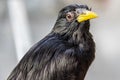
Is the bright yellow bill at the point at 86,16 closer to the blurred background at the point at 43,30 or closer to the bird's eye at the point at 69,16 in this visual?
the bird's eye at the point at 69,16

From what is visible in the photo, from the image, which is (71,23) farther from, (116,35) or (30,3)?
(30,3)

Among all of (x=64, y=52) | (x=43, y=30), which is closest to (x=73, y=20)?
(x=64, y=52)

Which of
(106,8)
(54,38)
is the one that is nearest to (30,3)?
(106,8)

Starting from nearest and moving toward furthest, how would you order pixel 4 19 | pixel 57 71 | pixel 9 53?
1. pixel 57 71
2. pixel 9 53
3. pixel 4 19

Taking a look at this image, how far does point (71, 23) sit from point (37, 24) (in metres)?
3.34

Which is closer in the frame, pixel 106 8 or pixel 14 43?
pixel 14 43

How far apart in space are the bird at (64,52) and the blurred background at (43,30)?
1920 millimetres

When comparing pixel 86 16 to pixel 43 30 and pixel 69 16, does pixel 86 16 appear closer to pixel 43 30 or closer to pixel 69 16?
pixel 69 16

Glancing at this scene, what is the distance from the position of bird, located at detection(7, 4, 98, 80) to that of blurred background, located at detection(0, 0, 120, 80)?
1.92 meters

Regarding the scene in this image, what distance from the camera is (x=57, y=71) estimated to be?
2814 mm

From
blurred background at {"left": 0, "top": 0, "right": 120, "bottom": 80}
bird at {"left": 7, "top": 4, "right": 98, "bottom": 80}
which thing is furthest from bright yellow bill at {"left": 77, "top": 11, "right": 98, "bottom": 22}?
blurred background at {"left": 0, "top": 0, "right": 120, "bottom": 80}

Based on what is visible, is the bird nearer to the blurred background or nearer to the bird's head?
the bird's head

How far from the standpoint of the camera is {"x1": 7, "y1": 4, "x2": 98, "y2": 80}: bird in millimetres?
2818

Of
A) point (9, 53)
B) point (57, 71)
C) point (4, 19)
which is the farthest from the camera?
point (4, 19)
